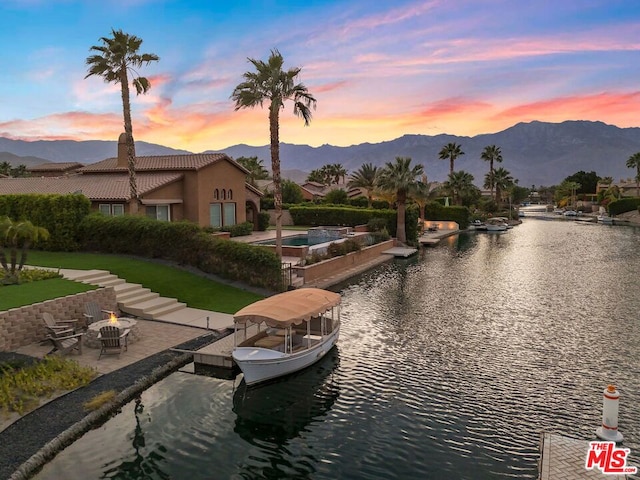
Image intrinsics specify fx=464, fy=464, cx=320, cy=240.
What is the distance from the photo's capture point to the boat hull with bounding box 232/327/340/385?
14.8 m

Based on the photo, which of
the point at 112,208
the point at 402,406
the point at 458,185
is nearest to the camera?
the point at 402,406

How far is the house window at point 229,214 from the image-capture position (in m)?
46.9

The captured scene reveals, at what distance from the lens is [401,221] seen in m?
53.5

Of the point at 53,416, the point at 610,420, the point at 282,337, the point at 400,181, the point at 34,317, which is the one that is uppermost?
the point at 400,181

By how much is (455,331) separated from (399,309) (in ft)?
14.3

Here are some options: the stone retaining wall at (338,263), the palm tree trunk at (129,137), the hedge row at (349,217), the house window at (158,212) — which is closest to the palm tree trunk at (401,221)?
the hedge row at (349,217)

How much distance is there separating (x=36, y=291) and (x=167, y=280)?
271 inches

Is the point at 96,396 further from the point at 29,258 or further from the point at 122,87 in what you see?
the point at 122,87

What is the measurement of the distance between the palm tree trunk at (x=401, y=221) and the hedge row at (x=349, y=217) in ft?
4.97

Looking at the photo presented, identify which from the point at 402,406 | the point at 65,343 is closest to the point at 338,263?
the point at 402,406

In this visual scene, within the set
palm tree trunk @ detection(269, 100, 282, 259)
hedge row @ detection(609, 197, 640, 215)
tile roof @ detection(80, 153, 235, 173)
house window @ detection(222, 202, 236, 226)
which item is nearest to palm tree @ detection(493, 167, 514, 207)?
hedge row @ detection(609, 197, 640, 215)

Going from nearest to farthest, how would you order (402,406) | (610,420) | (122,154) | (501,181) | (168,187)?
(610,420) < (402,406) < (168,187) < (122,154) < (501,181)

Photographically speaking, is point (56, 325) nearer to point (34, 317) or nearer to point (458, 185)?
point (34, 317)

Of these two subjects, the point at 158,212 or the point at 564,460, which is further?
the point at 158,212
